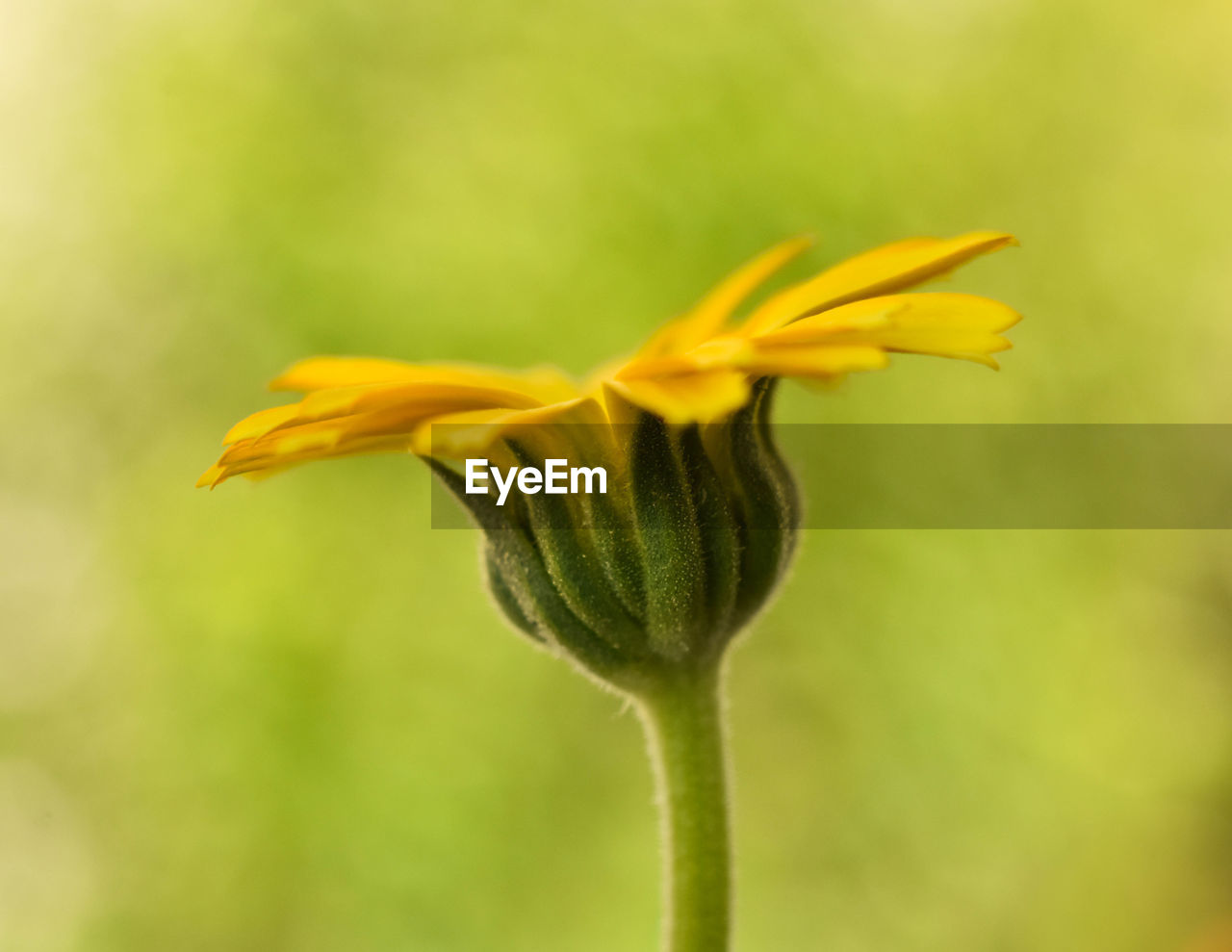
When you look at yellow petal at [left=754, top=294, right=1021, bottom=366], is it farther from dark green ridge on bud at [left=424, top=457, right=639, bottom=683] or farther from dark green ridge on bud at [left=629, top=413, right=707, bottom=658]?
dark green ridge on bud at [left=424, top=457, right=639, bottom=683]

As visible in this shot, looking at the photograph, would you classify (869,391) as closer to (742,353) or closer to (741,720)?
(741,720)

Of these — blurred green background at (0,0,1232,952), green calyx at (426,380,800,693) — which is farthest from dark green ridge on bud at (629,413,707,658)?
blurred green background at (0,0,1232,952)

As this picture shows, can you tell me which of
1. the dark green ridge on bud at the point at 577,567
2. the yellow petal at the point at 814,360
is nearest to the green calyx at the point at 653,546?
the dark green ridge on bud at the point at 577,567

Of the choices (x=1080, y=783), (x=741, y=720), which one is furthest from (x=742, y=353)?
(x=1080, y=783)

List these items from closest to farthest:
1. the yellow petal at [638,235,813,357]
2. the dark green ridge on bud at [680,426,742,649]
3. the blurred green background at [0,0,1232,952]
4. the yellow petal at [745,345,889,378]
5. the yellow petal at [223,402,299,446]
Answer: the yellow petal at [745,345,889,378]
the yellow petal at [223,402,299,446]
the dark green ridge on bud at [680,426,742,649]
the yellow petal at [638,235,813,357]
the blurred green background at [0,0,1232,952]

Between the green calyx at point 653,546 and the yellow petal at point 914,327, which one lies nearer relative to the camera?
the yellow petal at point 914,327

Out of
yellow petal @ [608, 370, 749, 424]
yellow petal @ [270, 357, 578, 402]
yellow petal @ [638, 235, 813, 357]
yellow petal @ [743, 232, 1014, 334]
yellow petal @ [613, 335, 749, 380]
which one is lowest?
yellow petal @ [608, 370, 749, 424]

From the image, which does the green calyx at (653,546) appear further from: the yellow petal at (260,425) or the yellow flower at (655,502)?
the yellow petal at (260,425)

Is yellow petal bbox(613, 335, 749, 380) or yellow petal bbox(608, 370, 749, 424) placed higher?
yellow petal bbox(613, 335, 749, 380)

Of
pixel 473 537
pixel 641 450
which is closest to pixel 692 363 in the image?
pixel 641 450
